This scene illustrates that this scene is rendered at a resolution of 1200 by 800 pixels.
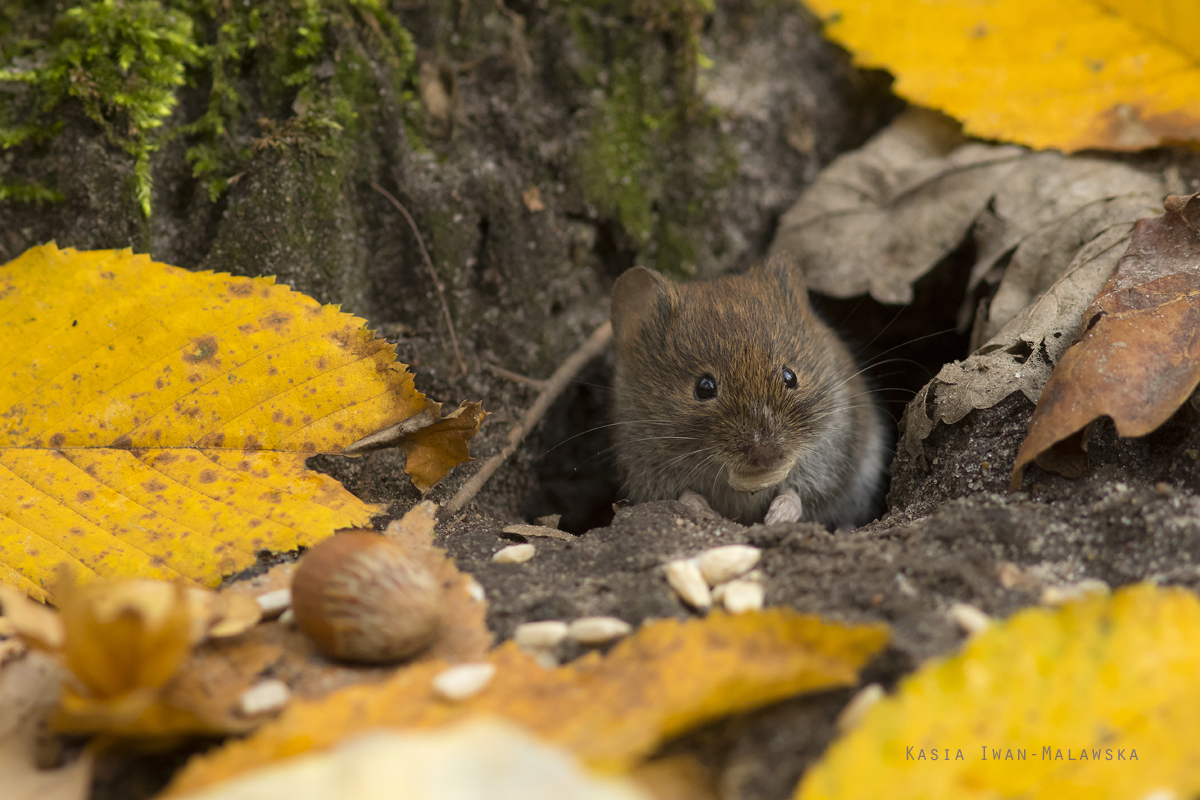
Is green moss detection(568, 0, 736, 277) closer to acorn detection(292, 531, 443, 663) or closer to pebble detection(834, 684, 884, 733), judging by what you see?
acorn detection(292, 531, 443, 663)

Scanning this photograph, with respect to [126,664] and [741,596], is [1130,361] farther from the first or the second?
[126,664]

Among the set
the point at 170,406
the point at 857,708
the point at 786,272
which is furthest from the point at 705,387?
the point at 857,708

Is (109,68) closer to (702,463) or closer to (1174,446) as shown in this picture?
(702,463)

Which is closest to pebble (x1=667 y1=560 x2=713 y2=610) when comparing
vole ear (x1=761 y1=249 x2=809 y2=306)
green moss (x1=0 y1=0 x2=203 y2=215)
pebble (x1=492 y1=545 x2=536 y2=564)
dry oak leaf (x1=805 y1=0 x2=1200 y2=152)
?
pebble (x1=492 y1=545 x2=536 y2=564)

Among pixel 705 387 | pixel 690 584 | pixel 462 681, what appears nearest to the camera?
pixel 462 681

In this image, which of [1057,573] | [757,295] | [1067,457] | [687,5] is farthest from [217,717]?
[687,5]
